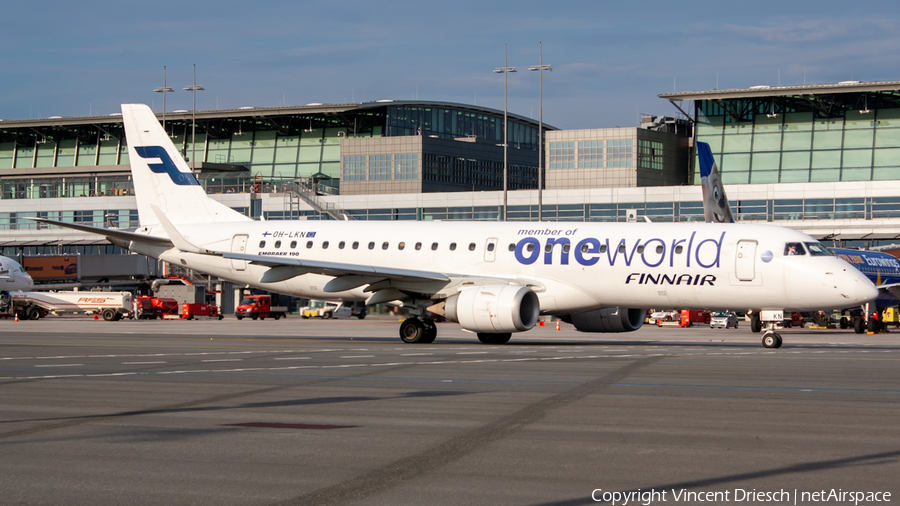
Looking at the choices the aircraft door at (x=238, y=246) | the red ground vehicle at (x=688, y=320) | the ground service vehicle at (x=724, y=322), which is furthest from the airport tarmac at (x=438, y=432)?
the red ground vehicle at (x=688, y=320)

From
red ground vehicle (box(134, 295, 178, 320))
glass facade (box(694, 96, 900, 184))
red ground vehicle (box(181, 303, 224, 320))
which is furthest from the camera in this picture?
glass facade (box(694, 96, 900, 184))

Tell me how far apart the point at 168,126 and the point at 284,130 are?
45.3 feet

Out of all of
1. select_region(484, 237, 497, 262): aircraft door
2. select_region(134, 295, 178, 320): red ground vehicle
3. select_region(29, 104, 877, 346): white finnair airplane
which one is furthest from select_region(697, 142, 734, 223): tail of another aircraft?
select_region(134, 295, 178, 320): red ground vehicle

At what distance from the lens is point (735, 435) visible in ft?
34.5

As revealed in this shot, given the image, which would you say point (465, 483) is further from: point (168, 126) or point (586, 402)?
point (168, 126)

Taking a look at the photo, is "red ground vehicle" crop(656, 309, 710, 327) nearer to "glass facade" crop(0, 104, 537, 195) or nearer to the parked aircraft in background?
the parked aircraft in background

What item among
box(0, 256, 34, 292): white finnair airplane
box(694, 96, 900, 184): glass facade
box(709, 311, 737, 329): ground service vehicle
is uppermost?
box(694, 96, 900, 184): glass facade

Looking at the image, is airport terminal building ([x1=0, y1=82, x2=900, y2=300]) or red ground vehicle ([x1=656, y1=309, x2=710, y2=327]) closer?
red ground vehicle ([x1=656, y1=309, x2=710, y2=327])

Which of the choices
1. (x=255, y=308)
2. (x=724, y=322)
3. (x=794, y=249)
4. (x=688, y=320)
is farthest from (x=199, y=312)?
(x=794, y=249)

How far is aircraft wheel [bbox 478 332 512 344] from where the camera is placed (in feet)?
98.1

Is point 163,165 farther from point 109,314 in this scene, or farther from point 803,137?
point 803,137

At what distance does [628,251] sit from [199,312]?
156 feet

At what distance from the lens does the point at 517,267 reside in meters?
28.8

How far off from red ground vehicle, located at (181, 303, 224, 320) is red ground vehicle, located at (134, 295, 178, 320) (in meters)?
0.92
